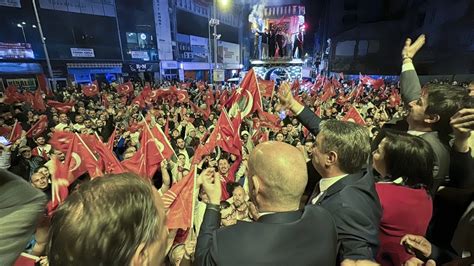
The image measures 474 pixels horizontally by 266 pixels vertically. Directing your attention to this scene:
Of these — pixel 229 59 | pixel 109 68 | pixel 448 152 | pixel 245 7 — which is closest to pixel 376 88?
pixel 448 152

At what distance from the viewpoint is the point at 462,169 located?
7.46 ft

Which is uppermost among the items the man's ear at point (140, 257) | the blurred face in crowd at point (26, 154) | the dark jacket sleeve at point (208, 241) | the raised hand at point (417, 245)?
the man's ear at point (140, 257)

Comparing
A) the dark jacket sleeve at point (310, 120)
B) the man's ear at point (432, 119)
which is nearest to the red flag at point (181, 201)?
the dark jacket sleeve at point (310, 120)

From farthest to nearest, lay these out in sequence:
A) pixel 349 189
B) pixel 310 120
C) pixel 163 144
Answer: pixel 163 144 → pixel 310 120 → pixel 349 189

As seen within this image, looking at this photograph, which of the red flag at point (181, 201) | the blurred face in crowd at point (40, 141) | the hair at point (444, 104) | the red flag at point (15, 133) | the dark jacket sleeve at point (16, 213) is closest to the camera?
the dark jacket sleeve at point (16, 213)

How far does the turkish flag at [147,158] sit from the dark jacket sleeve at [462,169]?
12.2 ft

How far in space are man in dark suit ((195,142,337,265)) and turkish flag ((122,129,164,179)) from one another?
296cm

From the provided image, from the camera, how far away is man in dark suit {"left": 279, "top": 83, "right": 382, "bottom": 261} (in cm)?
176

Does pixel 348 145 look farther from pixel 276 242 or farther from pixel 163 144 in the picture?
pixel 163 144

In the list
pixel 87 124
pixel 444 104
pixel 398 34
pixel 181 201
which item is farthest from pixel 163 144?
pixel 398 34

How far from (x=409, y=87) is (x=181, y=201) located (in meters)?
2.77

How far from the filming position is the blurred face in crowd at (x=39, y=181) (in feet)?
12.8

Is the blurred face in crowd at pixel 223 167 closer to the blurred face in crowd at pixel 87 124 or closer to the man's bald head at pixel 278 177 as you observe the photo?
the man's bald head at pixel 278 177

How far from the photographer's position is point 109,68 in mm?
31391
